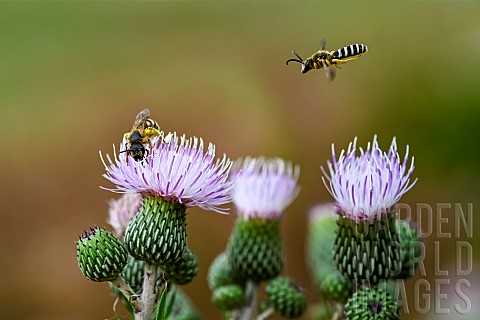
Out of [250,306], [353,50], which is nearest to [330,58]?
[353,50]

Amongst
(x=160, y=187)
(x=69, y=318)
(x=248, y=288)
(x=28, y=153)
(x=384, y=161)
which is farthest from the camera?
(x=28, y=153)

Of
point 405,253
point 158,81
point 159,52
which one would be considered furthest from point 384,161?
point 159,52

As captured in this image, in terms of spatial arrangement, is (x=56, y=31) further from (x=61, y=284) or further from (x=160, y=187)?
(x=160, y=187)

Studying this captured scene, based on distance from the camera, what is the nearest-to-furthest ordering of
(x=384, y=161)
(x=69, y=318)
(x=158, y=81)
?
1. (x=384, y=161)
2. (x=69, y=318)
3. (x=158, y=81)

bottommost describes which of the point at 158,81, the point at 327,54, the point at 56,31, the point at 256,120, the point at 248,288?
the point at 248,288

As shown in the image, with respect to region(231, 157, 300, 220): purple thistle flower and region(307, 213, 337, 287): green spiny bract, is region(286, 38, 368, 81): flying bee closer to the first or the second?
region(231, 157, 300, 220): purple thistle flower

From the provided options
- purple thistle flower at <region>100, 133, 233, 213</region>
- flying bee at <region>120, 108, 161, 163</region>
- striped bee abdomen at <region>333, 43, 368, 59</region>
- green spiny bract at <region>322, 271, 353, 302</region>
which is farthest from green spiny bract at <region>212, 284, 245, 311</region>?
striped bee abdomen at <region>333, 43, 368, 59</region>
